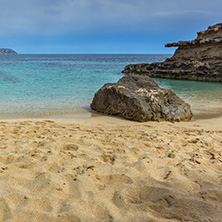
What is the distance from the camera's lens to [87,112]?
27.1 ft

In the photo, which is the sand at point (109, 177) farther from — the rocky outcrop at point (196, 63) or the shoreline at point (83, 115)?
the rocky outcrop at point (196, 63)

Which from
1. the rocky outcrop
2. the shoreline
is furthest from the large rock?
the rocky outcrop

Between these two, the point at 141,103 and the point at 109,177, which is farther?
the point at 141,103

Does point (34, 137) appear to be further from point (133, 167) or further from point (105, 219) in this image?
point (105, 219)

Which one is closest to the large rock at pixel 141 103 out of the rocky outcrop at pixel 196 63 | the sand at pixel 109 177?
the sand at pixel 109 177

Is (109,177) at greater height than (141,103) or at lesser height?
lesser

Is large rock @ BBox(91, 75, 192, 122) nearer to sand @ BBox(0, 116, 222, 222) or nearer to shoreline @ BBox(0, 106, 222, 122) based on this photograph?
shoreline @ BBox(0, 106, 222, 122)

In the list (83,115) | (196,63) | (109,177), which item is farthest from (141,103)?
(196,63)

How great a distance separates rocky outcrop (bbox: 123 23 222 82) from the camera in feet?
80.6

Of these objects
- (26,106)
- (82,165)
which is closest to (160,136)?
(82,165)

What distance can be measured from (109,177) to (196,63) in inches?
1040

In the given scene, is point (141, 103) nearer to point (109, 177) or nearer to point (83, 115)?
point (83, 115)

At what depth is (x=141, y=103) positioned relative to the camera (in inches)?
272

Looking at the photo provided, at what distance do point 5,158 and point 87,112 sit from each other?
4990mm
